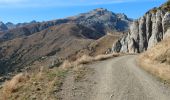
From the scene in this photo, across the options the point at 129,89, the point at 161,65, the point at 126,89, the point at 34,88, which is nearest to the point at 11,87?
the point at 34,88

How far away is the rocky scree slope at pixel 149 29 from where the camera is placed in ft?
259

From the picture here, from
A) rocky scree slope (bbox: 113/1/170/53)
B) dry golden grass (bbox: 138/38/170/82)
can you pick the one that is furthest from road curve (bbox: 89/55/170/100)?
rocky scree slope (bbox: 113/1/170/53)

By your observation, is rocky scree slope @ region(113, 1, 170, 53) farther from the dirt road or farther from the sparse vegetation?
the dirt road

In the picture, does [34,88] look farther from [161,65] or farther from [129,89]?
[161,65]

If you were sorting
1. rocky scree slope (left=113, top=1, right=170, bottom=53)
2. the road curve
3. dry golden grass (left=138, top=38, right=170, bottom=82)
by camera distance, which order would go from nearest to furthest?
the road curve → dry golden grass (left=138, top=38, right=170, bottom=82) → rocky scree slope (left=113, top=1, right=170, bottom=53)

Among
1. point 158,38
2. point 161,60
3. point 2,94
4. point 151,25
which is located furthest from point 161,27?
point 2,94

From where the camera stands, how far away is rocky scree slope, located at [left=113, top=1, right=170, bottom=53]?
7900 cm

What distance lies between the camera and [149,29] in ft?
296

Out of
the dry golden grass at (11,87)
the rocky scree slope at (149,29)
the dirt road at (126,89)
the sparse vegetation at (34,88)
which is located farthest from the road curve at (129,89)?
the rocky scree slope at (149,29)

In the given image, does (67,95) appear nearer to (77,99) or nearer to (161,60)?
(77,99)

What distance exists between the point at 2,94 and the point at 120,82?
21.8 ft

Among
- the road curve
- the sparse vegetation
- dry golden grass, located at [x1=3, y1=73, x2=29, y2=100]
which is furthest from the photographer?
dry golden grass, located at [x1=3, y1=73, x2=29, y2=100]

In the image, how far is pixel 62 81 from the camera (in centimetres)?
2153

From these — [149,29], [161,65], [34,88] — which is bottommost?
[149,29]
